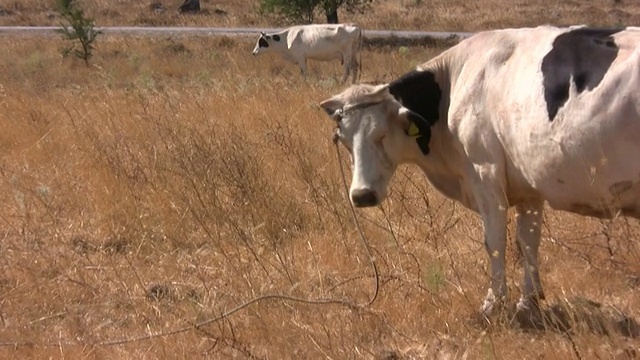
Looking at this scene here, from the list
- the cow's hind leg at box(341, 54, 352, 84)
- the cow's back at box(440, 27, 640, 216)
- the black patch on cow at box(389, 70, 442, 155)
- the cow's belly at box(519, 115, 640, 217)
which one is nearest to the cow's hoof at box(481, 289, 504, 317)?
the cow's back at box(440, 27, 640, 216)

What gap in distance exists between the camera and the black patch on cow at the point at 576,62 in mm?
4812

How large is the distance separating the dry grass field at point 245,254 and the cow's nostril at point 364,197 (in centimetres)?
52

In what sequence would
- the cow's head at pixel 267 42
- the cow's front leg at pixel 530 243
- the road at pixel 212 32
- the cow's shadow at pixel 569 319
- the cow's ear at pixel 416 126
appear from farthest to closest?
the road at pixel 212 32, the cow's head at pixel 267 42, the cow's ear at pixel 416 126, the cow's front leg at pixel 530 243, the cow's shadow at pixel 569 319

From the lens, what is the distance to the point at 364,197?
18.5ft

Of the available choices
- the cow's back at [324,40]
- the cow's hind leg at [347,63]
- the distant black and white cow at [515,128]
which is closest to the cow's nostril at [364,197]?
the distant black and white cow at [515,128]

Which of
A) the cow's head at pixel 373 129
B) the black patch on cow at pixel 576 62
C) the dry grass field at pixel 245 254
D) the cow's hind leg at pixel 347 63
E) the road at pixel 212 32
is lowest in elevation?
the road at pixel 212 32

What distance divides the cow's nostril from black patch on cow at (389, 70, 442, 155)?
20.0 inches

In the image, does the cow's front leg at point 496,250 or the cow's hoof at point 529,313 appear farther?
the cow's front leg at point 496,250

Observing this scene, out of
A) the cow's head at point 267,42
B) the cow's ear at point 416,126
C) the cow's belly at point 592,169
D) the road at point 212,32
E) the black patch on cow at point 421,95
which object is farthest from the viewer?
the road at point 212,32

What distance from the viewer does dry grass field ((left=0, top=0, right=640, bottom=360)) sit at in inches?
209

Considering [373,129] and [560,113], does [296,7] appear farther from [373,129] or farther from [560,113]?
[560,113]

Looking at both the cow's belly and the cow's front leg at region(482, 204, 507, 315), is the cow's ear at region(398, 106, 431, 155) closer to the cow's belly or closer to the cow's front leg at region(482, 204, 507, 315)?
the cow's front leg at region(482, 204, 507, 315)

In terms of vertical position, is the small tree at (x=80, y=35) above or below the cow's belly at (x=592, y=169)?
below

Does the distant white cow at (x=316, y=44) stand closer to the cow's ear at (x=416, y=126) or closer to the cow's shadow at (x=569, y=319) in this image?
the cow's ear at (x=416, y=126)
